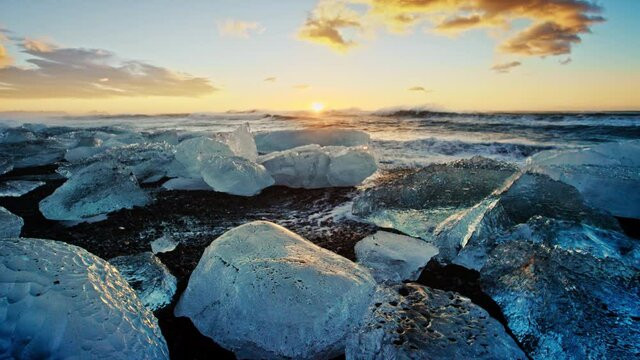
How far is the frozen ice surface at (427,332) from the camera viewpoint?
1.10 meters

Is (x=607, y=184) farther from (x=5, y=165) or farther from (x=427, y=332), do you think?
(x=5, y=165)

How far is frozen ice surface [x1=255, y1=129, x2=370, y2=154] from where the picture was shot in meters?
6.87

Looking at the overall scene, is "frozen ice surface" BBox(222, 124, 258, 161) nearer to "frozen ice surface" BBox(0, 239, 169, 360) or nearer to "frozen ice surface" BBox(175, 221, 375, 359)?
"frozen ice surface" BBox(175, 221, 375, 359)

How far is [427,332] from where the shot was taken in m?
1.16

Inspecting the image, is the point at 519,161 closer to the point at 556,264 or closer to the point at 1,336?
the point at 556,264

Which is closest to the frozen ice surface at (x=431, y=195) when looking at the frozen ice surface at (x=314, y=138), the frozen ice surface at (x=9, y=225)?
the frozen ice surface at (x=9, y=225)

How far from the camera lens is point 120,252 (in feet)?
7.75

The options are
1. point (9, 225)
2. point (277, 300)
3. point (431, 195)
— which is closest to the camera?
point (277, 300)

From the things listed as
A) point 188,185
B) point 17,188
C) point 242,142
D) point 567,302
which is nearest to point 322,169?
point 188,185

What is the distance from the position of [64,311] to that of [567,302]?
173 centimetres

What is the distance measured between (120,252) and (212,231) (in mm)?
615

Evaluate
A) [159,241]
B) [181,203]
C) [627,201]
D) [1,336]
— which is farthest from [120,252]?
[627,201]

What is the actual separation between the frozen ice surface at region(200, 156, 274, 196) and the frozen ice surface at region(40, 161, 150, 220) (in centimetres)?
63

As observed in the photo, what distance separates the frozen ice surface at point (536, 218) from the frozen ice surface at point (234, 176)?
218cm
